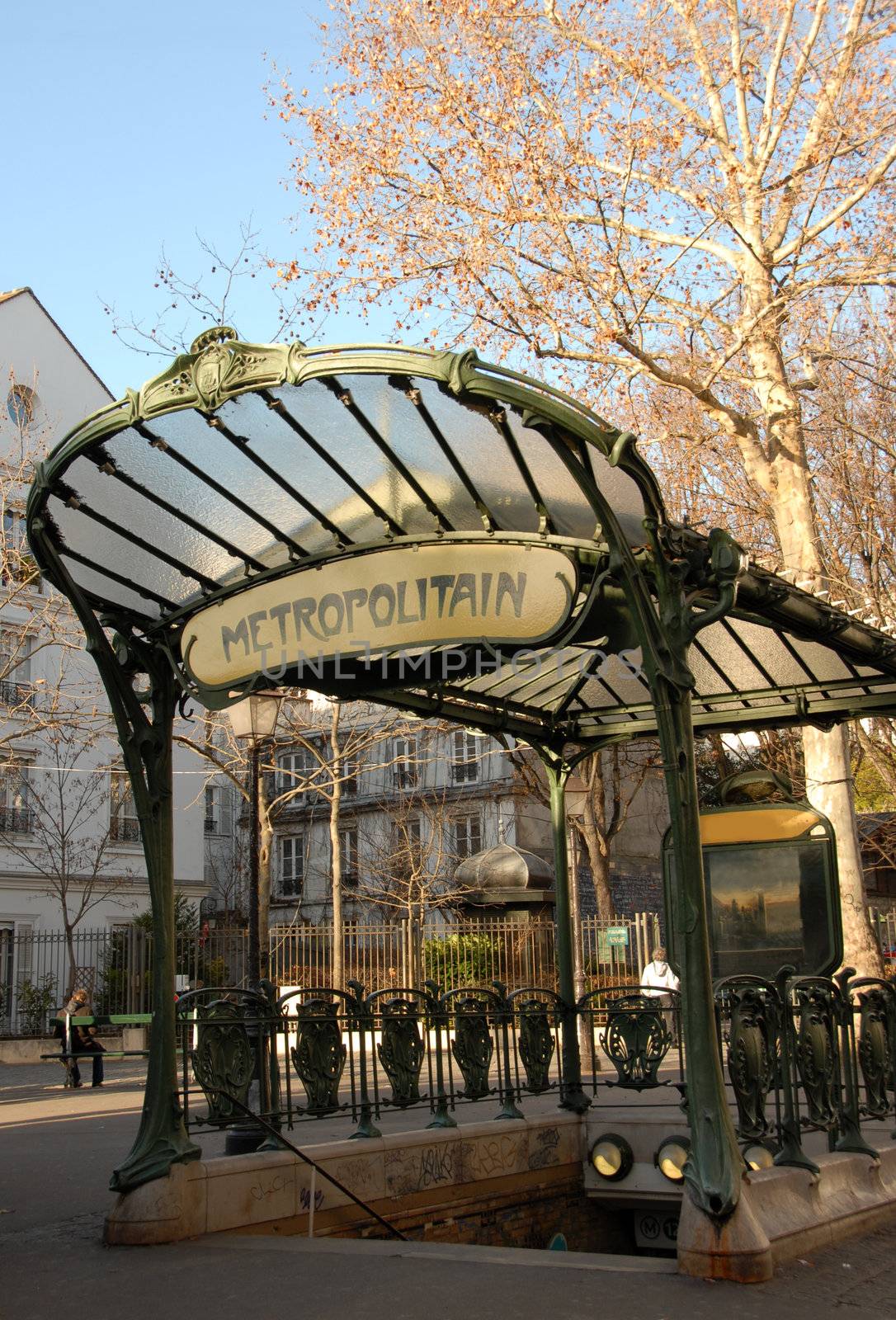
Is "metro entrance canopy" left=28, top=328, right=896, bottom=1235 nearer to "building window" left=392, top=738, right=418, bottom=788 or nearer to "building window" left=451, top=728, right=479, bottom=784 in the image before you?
"building window" left=392, top=738, right=418, bottom=788

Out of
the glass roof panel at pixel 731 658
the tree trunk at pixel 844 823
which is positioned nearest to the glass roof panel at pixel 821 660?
the glass roof panel at pixel 731 658

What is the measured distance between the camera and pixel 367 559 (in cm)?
752

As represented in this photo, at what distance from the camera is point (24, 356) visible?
109ft

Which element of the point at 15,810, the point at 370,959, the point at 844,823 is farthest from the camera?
the point at 15,810

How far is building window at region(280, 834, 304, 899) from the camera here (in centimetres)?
4919

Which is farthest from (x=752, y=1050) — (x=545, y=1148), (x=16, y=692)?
(x=16, y=692)

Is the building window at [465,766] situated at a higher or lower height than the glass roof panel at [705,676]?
higher

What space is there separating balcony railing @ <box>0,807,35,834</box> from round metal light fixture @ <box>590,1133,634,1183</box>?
2621 centimetres

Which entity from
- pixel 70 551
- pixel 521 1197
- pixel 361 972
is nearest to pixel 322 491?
pixel 70 551

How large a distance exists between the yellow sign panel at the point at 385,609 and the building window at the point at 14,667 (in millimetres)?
13647

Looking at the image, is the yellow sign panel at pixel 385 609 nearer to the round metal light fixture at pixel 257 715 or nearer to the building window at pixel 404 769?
the round metal light fixture at pixel 257 715

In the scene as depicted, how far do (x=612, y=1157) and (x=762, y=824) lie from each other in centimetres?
317

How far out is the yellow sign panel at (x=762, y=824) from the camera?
1116 cm

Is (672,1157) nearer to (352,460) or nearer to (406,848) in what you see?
(352,460)
